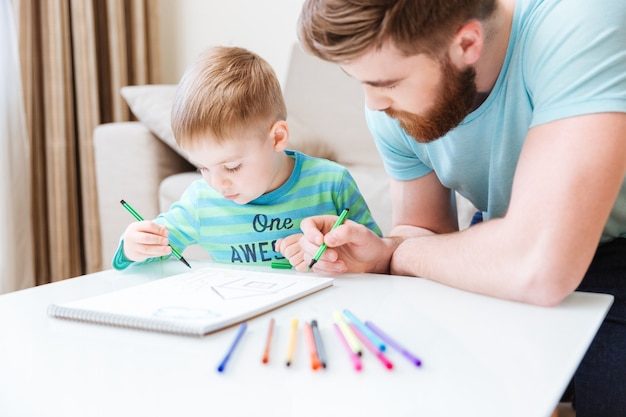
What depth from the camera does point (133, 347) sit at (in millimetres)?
612

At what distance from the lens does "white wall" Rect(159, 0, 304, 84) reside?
288cm

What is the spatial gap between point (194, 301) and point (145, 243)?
0.24 m

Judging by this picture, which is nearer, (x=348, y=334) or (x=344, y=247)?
(x=348, y=334)

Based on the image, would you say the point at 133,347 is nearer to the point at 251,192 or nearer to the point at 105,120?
the point at 251,192

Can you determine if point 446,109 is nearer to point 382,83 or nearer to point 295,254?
point 382,83

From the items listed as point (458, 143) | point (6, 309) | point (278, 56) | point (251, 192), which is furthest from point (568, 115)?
point (278, 56)

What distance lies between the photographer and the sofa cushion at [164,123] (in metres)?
2.23

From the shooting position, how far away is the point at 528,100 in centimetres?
97

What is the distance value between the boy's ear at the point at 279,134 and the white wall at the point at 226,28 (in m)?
1.78

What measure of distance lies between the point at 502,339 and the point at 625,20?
1.57 feet

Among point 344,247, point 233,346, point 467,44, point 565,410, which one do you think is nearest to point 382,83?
point 467,44

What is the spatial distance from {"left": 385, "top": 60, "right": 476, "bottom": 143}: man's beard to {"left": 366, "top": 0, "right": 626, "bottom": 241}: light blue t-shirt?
5 centimetres

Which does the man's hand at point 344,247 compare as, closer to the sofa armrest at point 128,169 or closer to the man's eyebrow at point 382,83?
the man's eyebrow at point 382,83

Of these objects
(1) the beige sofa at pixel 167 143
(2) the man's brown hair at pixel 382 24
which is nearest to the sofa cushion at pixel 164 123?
(1) the beige sofa at pixel 167 143
